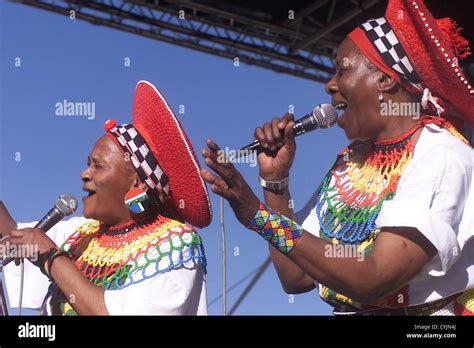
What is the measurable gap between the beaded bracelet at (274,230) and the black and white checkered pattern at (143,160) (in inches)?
28.6

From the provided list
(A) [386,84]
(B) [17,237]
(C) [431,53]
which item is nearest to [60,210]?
(B) [17,237]

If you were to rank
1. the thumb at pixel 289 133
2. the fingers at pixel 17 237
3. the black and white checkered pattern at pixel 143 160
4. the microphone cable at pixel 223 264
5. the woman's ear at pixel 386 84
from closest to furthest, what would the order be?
the thumb at pixel 289 133
the woman's ear at pixel 386 84
the fingers at pixel 17 237
the black and white checkered pattern at pixel 143 160
the microphone cable at pixel 223 264

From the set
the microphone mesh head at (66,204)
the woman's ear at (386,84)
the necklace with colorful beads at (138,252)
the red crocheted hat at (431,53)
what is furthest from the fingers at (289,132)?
the microphone mesh head at (66,204)

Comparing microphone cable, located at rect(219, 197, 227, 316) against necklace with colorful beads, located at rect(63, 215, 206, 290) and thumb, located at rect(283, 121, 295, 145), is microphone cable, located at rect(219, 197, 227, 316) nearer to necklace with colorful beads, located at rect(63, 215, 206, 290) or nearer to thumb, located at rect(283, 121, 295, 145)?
necklace with colorful beads, located at rect(63, 215, 206, 290)

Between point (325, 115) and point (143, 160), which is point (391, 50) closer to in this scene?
point (325, 115)

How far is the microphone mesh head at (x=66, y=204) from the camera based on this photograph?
2318 mm

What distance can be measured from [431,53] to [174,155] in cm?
84

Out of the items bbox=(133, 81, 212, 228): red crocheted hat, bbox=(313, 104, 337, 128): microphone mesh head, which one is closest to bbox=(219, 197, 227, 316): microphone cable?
bbox=(133, 81, 212, 228): red crocheted hat

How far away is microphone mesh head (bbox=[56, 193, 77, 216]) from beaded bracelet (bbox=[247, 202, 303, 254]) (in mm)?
756

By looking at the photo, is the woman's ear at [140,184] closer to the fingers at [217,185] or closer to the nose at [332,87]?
the nose at [332,87]

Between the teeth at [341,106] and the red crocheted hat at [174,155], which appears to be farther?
the red crocheted hat at [174,155]

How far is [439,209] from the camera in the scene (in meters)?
1.87

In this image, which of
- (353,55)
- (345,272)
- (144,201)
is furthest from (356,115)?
(144,201)
